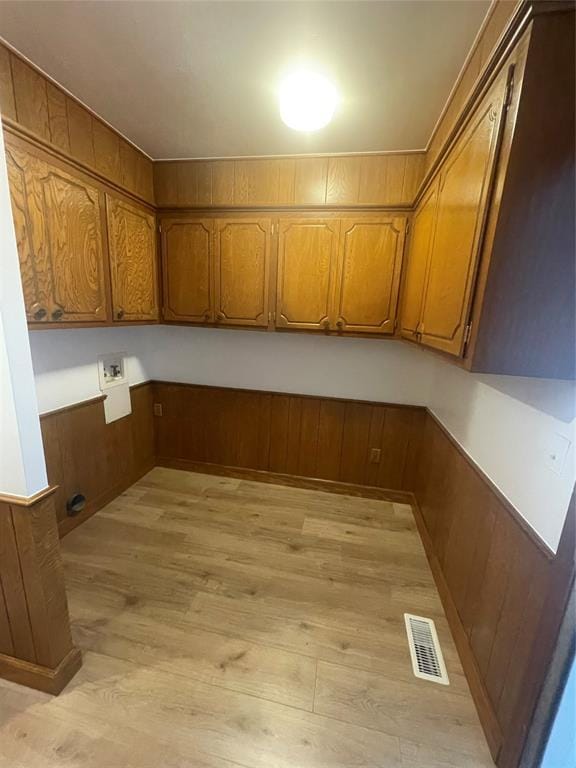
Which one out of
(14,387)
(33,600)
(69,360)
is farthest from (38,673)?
(69,360)

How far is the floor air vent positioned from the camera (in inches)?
54.4

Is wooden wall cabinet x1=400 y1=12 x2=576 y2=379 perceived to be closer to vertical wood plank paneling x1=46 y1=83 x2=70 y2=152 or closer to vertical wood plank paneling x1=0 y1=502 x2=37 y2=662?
vertical wood plank paneling x1=0 y1=502 x2=37 y2=662

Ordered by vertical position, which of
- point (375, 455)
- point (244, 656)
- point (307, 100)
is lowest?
point (244, 656)

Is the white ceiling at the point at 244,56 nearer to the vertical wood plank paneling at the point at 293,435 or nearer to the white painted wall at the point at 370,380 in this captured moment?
the white painted wall at the point at 370,380

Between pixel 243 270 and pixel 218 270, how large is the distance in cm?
20

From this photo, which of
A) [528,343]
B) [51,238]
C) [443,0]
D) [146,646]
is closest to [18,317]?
[51,238]

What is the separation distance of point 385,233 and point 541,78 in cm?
133

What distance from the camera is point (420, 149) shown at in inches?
79.2

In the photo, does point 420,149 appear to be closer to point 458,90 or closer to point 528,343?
point 458,90

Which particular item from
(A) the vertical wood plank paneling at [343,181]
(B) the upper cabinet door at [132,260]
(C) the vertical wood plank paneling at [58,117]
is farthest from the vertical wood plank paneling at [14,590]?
(A) the vertical wood plank paneling at [343,181]

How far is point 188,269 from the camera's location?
239cm

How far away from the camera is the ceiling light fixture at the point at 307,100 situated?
1.46 m

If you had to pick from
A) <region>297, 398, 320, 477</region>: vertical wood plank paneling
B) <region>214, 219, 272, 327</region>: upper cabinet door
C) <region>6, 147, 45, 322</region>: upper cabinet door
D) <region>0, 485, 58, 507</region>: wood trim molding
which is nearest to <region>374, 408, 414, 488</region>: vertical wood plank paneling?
<region>297, 398, 320, 477</region>: vertical wood plank paneling

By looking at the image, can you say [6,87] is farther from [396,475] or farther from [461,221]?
[396,475]
